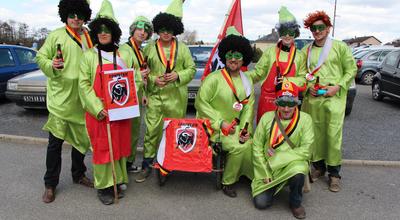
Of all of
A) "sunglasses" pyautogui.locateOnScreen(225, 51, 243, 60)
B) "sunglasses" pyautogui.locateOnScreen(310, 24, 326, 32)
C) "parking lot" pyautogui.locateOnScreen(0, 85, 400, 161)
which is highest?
"sunglasses" pyautogui.locateOnScreen(310, 24, 326, 32)

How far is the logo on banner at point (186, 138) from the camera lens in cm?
399

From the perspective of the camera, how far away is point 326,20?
4.14 m

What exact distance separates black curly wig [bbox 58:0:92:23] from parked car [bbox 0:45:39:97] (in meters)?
6.22

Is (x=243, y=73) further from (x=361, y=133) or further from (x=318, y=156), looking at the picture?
(x=361, y=133)

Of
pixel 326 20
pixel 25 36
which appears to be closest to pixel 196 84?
pixel 326 20

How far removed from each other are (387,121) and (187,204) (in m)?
5.93

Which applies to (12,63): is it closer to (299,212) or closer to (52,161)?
(52,161)

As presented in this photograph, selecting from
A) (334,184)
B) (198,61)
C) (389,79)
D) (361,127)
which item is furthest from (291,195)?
(389,79)

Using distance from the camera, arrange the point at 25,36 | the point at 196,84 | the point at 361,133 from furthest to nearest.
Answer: the point at 25,36, the point at 196,84, the point at 361,133

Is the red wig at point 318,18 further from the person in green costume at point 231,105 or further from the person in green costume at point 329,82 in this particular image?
the person in green costume at point 231,105

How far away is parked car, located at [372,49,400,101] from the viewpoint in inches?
387

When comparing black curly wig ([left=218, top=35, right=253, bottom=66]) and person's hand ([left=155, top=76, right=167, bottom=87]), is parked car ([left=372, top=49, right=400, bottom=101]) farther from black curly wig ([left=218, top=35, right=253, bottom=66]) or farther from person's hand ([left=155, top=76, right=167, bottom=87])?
person's hand ([left=155, top=76, right=167, bottom=87])

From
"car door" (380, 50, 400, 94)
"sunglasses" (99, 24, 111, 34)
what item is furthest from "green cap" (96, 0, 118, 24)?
"car door" (380, 50, 400, 94)

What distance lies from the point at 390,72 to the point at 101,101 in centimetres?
912
